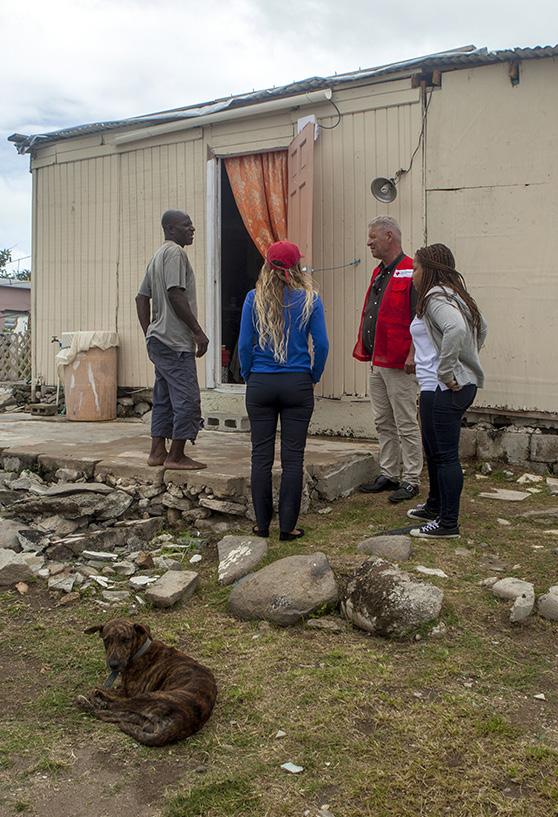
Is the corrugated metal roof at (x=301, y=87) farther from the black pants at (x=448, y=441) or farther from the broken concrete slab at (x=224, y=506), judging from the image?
the broken concrete slab at (x=224, y=506)

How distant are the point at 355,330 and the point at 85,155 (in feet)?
13.0

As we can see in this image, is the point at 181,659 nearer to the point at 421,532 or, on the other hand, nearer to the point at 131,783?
the point at 131,783

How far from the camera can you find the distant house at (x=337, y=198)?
249 inches

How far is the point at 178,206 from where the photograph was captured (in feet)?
26.7

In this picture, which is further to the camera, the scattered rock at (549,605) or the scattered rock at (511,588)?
the scattered rock at (511,588)

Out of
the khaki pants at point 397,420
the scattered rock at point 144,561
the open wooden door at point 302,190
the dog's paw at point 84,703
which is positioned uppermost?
the open wooden door at point 302,190

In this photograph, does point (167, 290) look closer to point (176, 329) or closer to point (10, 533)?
point (176, 329)

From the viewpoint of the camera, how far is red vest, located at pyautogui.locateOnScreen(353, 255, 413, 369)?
5199 mm

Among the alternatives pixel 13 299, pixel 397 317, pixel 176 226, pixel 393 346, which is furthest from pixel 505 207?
pixel 13 299

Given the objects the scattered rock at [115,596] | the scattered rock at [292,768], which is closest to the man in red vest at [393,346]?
the scattered rock at [115,596]

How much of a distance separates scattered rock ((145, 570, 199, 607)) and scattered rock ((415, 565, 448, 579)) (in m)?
1.13

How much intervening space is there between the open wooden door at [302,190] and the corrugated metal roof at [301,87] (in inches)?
18.9

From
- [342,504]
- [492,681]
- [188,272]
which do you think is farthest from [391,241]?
[492,681]

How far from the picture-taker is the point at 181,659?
2.80 metres
